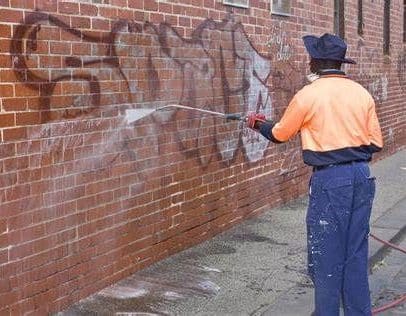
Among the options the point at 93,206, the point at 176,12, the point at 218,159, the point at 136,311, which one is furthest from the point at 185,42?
the point at 136,311

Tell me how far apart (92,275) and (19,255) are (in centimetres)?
89

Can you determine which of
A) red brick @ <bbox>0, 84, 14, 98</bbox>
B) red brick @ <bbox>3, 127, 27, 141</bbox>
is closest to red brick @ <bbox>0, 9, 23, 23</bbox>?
red brick @ <bbox>0, 84, 14, 98</bbox>

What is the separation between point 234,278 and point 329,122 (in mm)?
2048

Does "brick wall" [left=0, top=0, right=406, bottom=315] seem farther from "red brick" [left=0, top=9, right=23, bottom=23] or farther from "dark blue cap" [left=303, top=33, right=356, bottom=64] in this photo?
"dark blue cap" [left=303, top=33, right=356, bottom=64]

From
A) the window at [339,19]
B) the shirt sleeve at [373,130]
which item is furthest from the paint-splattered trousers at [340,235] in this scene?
the window at [339,19]

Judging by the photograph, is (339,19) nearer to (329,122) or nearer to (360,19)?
(360,19)

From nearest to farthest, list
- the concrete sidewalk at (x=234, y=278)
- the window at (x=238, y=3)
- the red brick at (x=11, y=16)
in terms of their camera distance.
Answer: the red brick at (x=11, y=16)
the concrete sidewalk at (x=234, y=278)
the window at (x=238, y=3)

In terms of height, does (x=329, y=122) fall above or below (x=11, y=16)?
below

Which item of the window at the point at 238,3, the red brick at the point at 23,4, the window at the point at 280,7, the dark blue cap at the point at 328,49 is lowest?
the dark blue cap at the point at 328,49

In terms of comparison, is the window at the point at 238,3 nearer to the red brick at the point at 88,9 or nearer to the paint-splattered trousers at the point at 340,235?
the red brick at the point at 88,9

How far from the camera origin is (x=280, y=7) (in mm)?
9109

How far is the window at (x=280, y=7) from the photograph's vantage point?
29.1 ft

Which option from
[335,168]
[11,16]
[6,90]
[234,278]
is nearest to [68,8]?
[11,16]

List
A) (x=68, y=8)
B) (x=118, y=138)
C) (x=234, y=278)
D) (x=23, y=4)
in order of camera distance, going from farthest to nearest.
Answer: (x=234, y=278) → (x=118, y=138) → (x=68, y=8) → (x=23, y=4)
